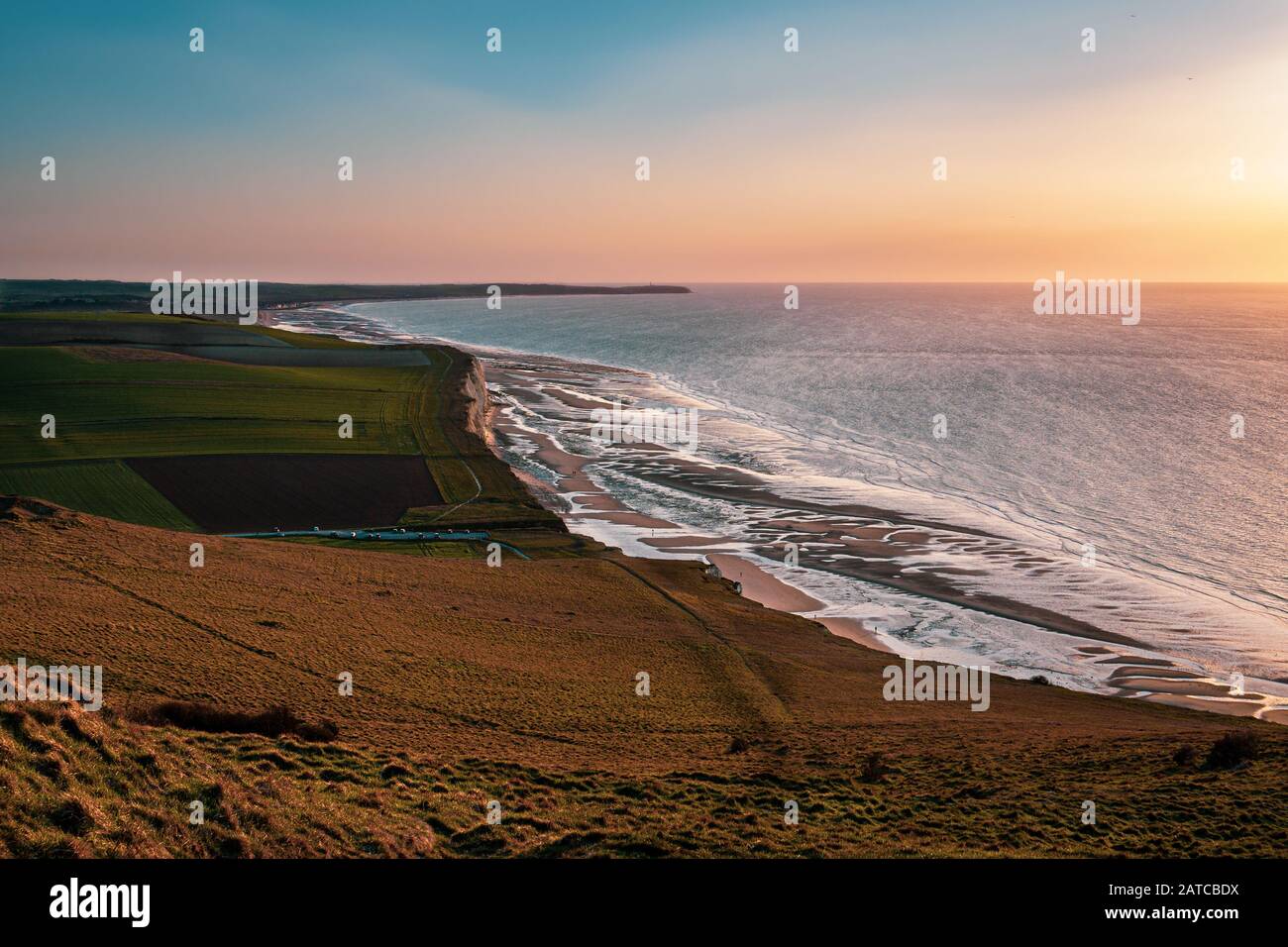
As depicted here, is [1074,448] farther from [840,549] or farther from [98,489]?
[98,489]

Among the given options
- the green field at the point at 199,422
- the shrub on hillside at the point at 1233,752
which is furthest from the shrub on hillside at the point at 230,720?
the green field at the point at 199,422

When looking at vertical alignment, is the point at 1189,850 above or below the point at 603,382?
below

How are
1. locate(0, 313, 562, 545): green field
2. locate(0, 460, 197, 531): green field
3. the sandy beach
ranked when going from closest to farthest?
the sandy beach → locate(0, 460, 197, 531): green field → locate(0, 313, 562, 545): green field

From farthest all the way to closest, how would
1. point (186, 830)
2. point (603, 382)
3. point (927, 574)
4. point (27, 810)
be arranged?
point (603, 382), point (927, 574), point (186, 830), point (27, 810)

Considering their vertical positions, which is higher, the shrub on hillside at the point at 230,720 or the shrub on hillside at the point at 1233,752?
the shrub on hillside at the point at 230,720

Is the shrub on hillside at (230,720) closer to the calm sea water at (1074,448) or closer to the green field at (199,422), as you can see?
the green field at (199,422)

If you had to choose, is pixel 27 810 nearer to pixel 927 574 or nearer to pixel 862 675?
pixel 862 675

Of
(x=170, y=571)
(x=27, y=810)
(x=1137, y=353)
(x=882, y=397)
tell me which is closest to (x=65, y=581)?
(x=170, y=571)

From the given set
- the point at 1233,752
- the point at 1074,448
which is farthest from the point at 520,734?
the point at 1074,448

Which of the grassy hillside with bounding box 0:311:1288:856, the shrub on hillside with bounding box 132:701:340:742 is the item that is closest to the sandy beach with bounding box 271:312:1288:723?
the grassy hillside with bounding box 0:311:1288:856

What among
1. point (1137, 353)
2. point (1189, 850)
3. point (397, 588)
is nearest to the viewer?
point (1189, 850)

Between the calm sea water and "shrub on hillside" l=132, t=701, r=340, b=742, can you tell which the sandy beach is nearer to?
the calm sea water
